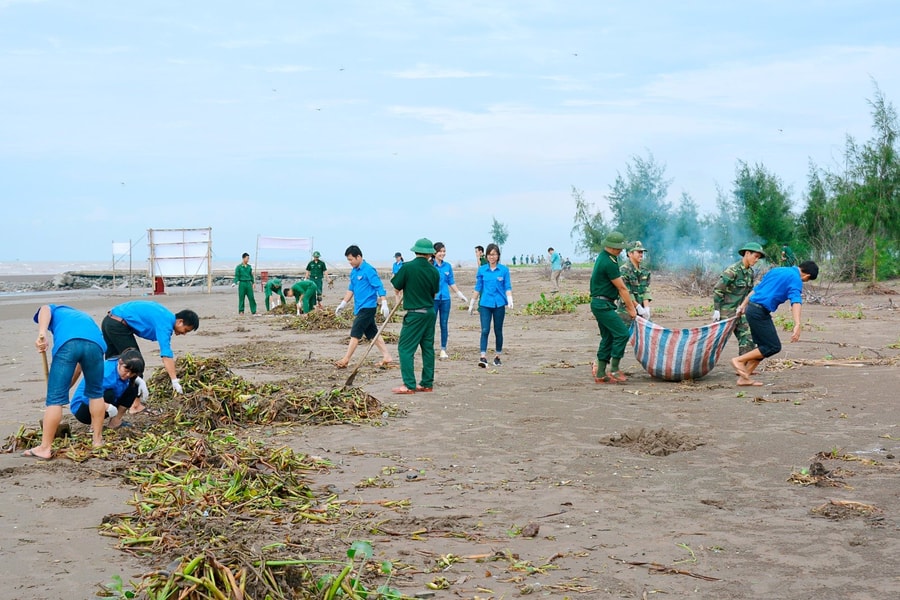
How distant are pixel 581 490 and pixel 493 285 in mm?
6921

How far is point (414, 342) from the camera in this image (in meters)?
11.0

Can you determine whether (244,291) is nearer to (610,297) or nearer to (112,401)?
(610,297)

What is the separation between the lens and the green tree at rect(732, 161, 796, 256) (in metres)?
38.2

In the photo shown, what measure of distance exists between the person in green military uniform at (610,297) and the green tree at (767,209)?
28.4 meters

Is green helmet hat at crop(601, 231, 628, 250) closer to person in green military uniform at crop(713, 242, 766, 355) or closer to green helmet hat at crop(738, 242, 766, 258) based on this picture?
person in green military uniform at crop(713, 242, 766, 355)

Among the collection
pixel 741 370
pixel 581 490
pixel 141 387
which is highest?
pixel 141 387

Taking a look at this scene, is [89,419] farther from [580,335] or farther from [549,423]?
[580,335]

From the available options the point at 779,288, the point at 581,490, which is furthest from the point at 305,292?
the point at 581,490

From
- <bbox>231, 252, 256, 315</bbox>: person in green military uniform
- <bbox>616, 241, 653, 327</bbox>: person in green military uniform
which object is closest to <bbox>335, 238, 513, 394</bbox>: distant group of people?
<bbox>616, 241, 653, 327</bbox>: person in green military uniform

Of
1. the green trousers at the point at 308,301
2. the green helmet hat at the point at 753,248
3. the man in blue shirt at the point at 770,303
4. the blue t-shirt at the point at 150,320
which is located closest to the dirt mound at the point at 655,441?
the man in blue shirt at the point at 770,303

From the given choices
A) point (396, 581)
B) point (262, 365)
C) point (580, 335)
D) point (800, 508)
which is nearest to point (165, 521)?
point (396, 581)

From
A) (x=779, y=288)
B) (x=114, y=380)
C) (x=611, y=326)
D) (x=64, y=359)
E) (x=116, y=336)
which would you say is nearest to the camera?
(x=64, y=359)

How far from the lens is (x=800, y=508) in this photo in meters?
5.93

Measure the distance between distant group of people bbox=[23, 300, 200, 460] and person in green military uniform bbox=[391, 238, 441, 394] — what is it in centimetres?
289
